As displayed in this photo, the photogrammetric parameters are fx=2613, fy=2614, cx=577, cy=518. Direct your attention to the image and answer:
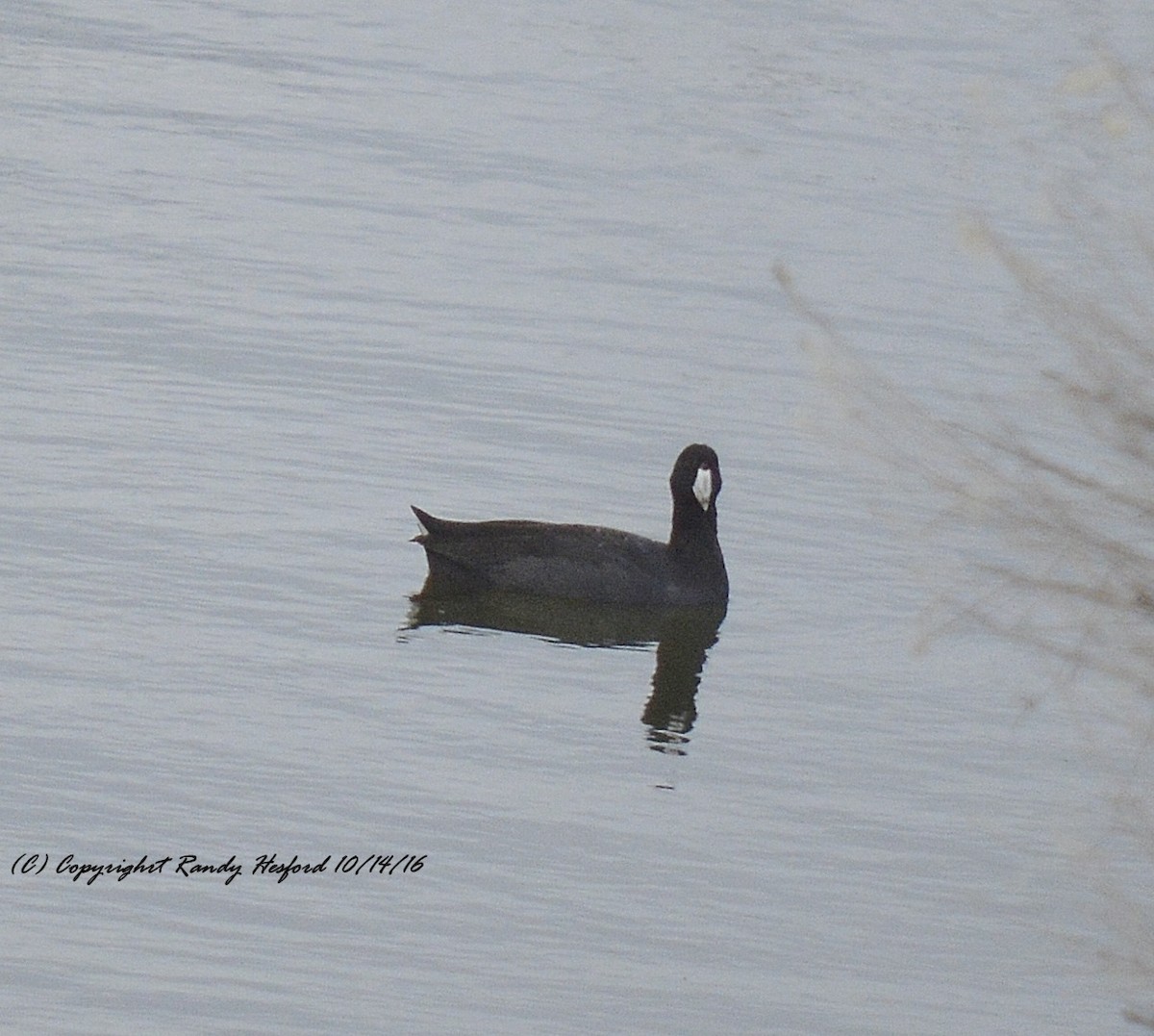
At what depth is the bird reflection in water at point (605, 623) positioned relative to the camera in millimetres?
11719

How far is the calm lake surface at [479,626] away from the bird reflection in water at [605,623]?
0.49 feet

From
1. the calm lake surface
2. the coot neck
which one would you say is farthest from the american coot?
the calm lake surface

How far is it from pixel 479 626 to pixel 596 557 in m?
0.86

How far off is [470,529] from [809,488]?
2.69 metres

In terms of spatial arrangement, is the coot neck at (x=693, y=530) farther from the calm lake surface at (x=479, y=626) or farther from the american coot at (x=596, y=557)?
the calm lake surface at (x=479, y=626)

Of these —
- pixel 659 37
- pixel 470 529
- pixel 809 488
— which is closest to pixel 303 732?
pixel 470 529

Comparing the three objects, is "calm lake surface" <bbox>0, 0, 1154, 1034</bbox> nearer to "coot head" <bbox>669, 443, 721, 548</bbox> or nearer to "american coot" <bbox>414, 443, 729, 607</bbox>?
"american coot" <bbox>414, 443, 729, 607</bbox>

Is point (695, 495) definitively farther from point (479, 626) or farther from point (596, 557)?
point (479, 626)

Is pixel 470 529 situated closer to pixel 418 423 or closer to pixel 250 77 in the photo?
pixel 418 423

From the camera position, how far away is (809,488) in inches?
566

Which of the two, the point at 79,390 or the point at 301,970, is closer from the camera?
the point at 301,970

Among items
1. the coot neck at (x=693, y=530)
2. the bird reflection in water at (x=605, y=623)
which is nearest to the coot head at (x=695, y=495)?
the coot neck at (x=693, y=530)

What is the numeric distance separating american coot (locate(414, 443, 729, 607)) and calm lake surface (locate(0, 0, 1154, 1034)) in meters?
0.31

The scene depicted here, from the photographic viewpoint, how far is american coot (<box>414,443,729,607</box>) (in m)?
12.4
